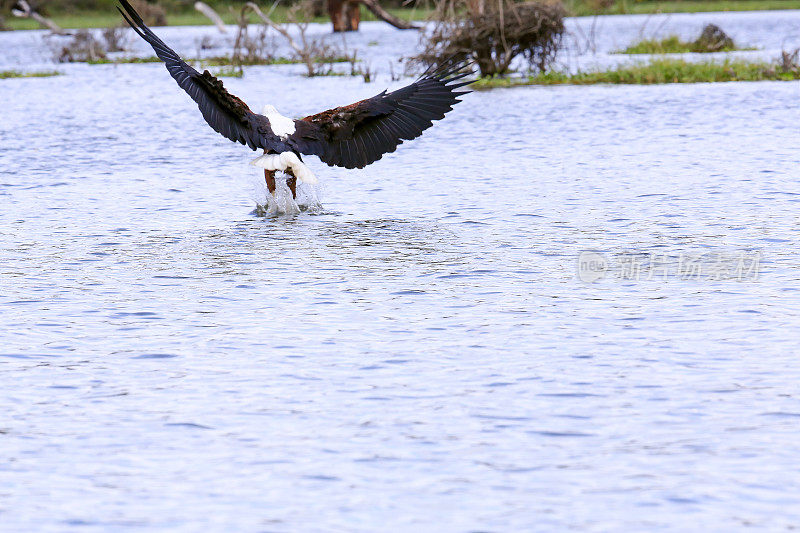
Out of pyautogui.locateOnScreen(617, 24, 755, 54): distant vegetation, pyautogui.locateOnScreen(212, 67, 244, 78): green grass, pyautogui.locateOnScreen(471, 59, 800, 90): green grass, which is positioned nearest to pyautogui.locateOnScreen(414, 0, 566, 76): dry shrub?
pyautogui.locateOnScreen(471, 59, 800, 90): green grass

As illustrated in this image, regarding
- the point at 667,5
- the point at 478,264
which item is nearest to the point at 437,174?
the point at 478,264

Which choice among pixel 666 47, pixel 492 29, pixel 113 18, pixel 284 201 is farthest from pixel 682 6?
pixel 284 201

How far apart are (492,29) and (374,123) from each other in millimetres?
16029

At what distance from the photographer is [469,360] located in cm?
706

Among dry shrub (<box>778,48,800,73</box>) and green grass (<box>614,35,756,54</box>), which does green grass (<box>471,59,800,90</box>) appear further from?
green grass (<box>614,35,756,54</box>)

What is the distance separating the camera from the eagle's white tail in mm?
11625

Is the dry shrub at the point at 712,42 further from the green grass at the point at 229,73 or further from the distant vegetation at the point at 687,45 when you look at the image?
the green grass at the point at 229,73

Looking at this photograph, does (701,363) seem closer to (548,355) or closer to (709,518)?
(548,355)

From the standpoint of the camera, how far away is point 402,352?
724 cm

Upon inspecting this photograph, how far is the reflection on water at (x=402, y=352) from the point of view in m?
5.12

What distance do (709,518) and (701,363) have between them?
85.4 inches

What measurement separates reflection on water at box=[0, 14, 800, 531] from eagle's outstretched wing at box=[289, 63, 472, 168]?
2.38ft

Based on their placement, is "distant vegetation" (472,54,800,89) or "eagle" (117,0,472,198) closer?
"eagle" (117,0,472,198)

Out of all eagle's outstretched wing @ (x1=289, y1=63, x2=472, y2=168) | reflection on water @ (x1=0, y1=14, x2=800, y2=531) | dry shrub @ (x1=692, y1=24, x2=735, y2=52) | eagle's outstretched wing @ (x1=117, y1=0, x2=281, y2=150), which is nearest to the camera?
reflection on water @ (x1=0, y1=14, x2=800, y2=531)
